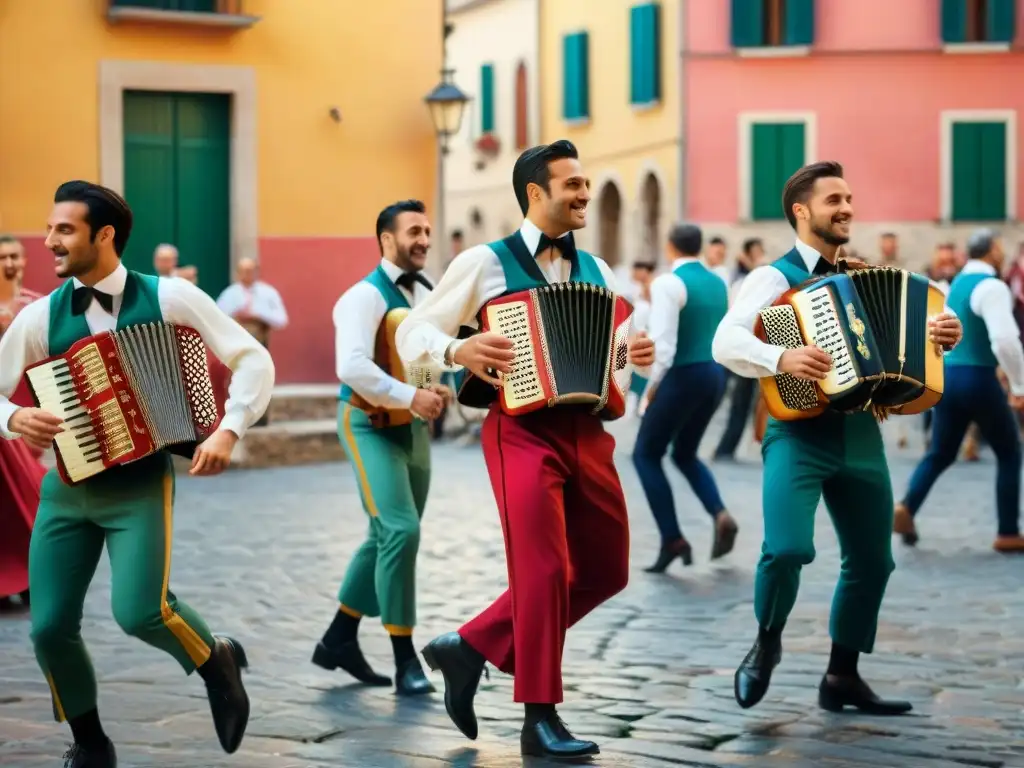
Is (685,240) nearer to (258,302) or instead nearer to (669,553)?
(669,553)

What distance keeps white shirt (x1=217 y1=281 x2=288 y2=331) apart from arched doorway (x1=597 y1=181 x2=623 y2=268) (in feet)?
62.3

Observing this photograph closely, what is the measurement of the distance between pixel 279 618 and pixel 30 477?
1.57m

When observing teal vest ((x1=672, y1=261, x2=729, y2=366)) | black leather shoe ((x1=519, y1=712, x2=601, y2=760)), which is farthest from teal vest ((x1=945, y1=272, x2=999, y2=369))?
black leather shoe ((x1=519, y1=712, x2=601, y2=760))

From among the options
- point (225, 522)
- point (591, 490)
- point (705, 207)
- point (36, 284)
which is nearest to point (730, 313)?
point (591, 490)

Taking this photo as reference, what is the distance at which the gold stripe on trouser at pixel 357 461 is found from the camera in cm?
800

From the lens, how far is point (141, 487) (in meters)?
6.28

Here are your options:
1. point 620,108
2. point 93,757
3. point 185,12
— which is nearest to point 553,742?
point 93,757

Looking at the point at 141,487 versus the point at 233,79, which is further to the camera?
A: the point at 233,79

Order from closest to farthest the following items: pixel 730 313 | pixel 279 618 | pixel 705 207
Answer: pixel 730 313 < pixel 279 618 < pixel 705 207

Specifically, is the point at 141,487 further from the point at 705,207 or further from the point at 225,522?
the point at 705,207

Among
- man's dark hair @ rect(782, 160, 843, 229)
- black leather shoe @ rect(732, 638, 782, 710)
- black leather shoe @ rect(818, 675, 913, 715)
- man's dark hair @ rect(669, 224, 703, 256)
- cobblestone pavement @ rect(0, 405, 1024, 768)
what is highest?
man's dark hair @ rect(782, 160, 843, 229)

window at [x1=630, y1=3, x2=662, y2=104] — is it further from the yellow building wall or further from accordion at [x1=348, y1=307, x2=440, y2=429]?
accordion at [x1=348, y1=307, x2=440, y2=429]

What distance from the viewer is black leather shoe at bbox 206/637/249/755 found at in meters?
6.45

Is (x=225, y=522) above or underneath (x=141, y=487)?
underneath
